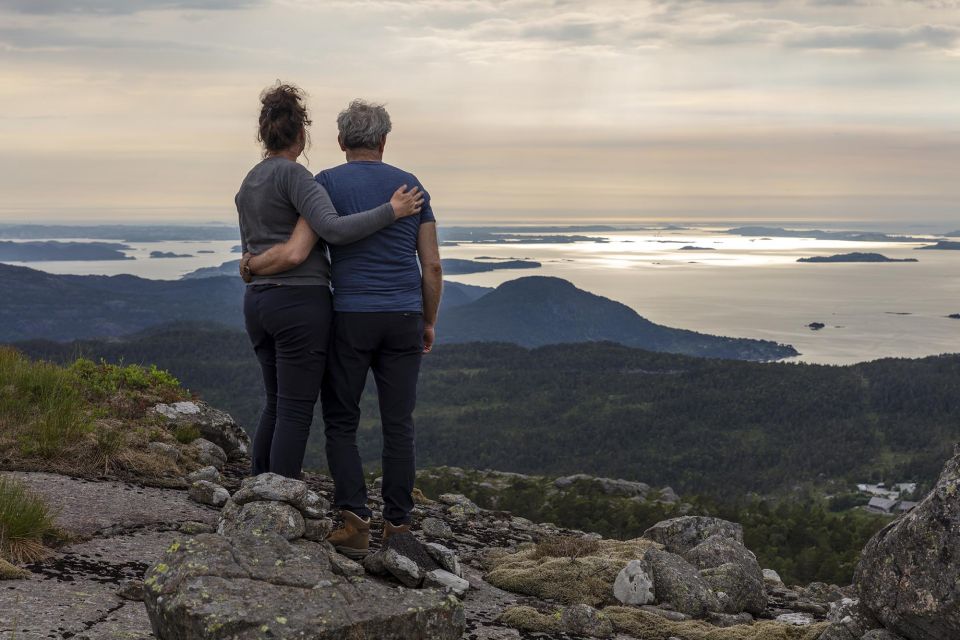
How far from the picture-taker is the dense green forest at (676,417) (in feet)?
395

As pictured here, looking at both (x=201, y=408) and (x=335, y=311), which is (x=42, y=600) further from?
(x=201, y=408)

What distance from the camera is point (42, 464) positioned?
833 cm

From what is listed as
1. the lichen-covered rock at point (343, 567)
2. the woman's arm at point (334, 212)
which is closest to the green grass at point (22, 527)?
the lichen-covered rock at point (343, 567)

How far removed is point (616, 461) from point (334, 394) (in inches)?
4691

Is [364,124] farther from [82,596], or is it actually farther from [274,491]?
[82,596]

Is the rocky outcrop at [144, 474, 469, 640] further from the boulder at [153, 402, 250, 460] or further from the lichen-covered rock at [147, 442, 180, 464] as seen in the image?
the boulder at [153, 402, 250, 460]

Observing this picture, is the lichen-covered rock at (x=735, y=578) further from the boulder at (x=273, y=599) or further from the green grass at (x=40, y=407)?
the green grass at (x=40, y=407)

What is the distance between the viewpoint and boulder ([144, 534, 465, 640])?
14.4ft

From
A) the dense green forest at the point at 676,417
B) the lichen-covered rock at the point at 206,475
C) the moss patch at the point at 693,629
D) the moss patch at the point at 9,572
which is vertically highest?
the moss patch at the point at 9,572

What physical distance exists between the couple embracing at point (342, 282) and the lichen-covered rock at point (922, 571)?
3531 millimetres

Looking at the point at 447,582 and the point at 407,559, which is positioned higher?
the point at 407,559

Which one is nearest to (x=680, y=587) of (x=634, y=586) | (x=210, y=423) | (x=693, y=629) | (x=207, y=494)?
(x=634, y=586)

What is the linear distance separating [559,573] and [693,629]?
4.63 ft

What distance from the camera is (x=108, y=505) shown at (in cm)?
758
